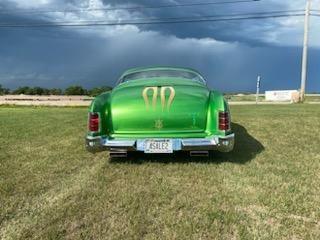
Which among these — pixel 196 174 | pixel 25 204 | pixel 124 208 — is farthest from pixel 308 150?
pixel 25 204

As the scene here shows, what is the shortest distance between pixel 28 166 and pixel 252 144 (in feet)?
13.2

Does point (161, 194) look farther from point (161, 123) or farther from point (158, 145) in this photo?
point (161, 123)

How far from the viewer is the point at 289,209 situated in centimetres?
420

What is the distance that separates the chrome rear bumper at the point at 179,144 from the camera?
575 cm

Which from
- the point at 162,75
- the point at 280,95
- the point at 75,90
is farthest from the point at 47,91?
the point at 162,75

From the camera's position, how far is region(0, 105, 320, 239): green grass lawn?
3.70 m

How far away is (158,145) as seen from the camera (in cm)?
580

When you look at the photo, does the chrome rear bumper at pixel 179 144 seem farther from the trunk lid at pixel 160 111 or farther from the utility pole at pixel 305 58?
the utility pole at pixel 305 58

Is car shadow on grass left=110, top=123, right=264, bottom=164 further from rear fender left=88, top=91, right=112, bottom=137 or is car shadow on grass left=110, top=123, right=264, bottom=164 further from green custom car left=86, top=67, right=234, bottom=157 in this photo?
rear fender left=88, top=91, right=112, bottom=137

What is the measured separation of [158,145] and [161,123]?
30 centimetres

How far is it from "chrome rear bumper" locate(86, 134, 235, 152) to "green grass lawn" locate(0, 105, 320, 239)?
0.30m

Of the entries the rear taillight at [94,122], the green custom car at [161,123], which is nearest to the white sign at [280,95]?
the green custom car at [161,123]

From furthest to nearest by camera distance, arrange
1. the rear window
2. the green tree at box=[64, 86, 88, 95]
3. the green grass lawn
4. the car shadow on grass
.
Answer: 1. the green tree at box=[64, 86, 88, 95]
2. the rear window
3. the car shadow on grass
4. the green grass lawn

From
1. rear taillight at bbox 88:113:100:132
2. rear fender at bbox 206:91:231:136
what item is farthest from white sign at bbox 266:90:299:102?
rear taillight at bbox 88:113:100:132
